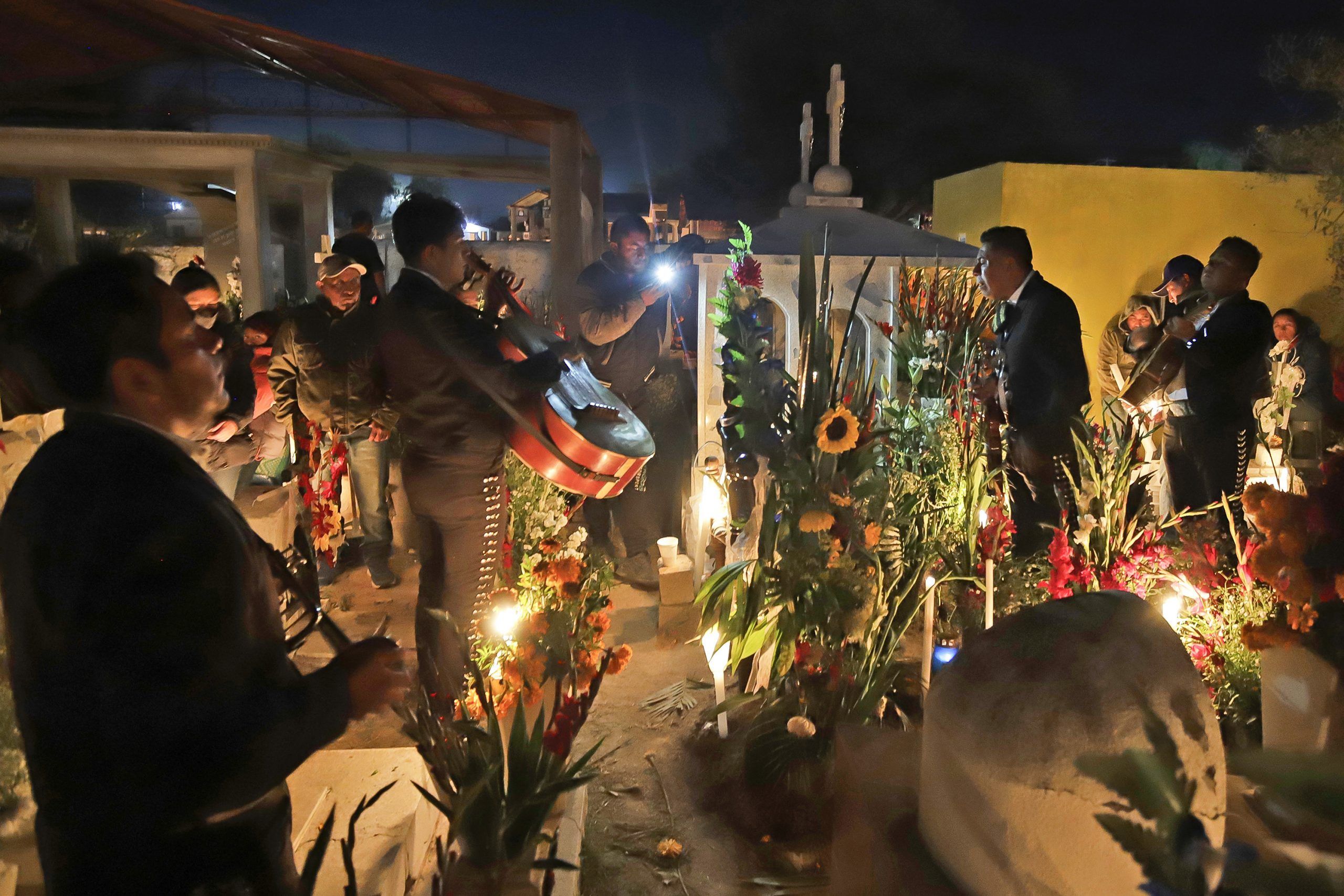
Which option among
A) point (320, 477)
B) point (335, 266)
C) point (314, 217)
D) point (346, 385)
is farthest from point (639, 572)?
point (314, 217)

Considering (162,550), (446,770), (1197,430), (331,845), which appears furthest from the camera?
(1197,430)

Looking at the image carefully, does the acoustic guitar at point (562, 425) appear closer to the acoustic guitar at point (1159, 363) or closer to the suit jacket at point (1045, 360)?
the suit jacket at point (1045, 360)

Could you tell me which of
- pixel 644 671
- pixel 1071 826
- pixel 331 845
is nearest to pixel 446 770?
pixel 331 845

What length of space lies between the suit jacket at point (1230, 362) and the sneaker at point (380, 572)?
472 cm

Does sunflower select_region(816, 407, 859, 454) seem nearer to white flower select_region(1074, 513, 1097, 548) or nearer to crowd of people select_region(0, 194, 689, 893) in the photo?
white flower select_region(1074, 513, 1097, 548)

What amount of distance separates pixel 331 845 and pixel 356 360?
63.7 inches

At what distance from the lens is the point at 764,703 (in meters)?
3.23

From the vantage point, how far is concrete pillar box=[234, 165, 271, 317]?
11555 millimetres

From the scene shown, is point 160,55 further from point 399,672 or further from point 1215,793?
point 1215,793

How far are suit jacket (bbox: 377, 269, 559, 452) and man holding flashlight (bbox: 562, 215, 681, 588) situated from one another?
2.02 meters

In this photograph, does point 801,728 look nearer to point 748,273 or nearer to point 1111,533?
Answer: point 1111,533

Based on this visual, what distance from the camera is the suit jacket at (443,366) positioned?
9.30ft

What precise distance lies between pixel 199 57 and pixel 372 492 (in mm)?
7739

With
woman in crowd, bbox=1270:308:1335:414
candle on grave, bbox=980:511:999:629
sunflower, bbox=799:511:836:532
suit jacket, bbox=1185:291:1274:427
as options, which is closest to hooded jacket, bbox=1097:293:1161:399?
suit jacket, bbox=1185:291:1274:427
